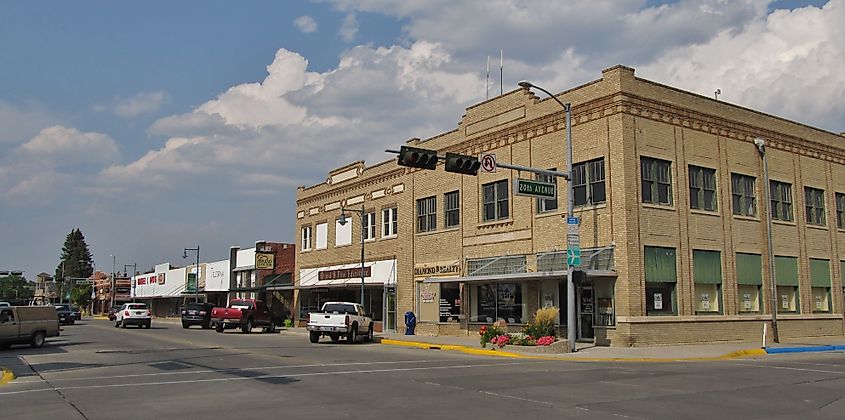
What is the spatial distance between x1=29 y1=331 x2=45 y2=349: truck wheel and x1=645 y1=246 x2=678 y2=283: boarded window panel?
23.8 metres

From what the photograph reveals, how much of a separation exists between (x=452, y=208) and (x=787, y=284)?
15656mm

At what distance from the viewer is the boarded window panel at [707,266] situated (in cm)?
2919

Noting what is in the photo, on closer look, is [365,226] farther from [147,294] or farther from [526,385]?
[147,294]

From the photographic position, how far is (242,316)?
42500mm

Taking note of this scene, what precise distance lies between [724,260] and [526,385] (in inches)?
719

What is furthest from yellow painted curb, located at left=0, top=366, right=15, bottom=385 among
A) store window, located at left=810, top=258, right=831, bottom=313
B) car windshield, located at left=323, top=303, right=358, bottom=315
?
store window, located at left=810, top=258, right=831, bottom=313

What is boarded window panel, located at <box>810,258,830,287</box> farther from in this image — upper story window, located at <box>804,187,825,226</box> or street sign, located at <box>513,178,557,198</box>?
street sign, located at <box>513,178,557,198</box>

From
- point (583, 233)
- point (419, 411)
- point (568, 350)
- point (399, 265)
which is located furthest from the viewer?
point (399, 265)

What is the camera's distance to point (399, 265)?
1591 inches

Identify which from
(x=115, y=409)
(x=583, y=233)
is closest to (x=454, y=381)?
(x=115, y=409)

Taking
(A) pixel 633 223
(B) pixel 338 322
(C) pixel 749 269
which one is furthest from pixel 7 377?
(C) pixel 749 269

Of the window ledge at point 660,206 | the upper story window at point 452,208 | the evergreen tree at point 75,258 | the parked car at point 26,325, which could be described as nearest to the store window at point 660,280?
the window ledge at point 660,206

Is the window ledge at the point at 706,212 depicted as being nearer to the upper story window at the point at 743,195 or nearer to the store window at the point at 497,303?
the upper story window at the point at 743,195

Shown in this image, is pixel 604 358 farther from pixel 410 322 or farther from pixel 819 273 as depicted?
pixel 819 273
